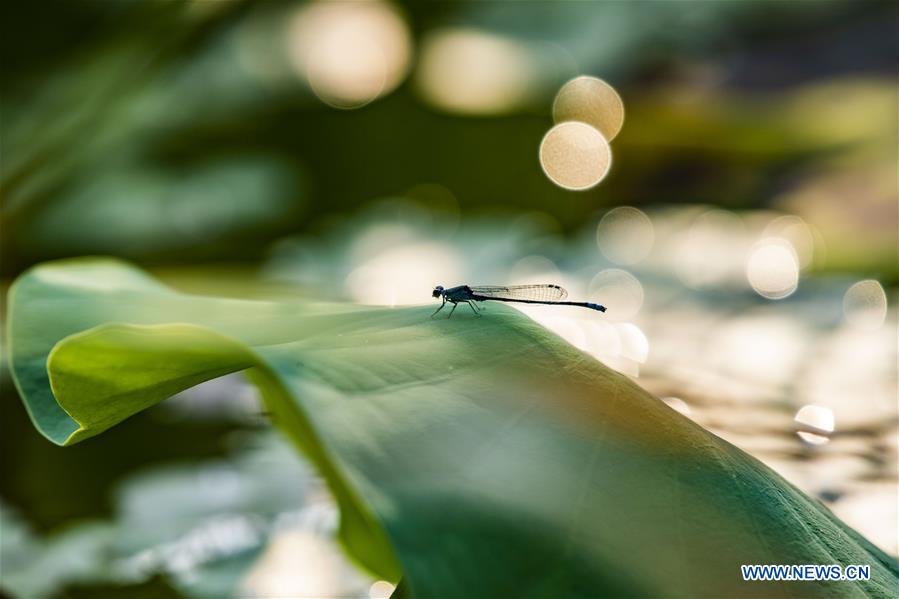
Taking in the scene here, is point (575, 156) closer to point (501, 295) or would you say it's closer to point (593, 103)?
point (593, 103)

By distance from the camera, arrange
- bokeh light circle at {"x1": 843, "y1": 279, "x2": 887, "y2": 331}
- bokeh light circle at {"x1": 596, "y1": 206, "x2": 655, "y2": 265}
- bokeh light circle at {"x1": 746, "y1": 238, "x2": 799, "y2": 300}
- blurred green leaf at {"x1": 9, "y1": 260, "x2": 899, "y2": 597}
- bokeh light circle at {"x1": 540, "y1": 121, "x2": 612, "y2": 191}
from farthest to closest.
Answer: bokeh light circle at {"x1": 540, "y1": 121, "x2": 612, "y2": 191}
bokeh light circle at {"x1": 596, "y1": 206, "x2": 655, "y2": 265}
bokeh light circle at {"x1": 746, "y1": 238, "x2": 799, "y2": 300}
bokeh light circle at {"x1": 843, "y1": 279, "x2": 887, "y2": 331}
blurred green leaf at {"x1": 9, "y1": 260, "x2": 899, "y2": 597}

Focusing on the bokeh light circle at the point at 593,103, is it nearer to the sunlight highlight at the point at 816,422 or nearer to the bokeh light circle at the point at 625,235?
the bokeh light circle at the point at 625,235

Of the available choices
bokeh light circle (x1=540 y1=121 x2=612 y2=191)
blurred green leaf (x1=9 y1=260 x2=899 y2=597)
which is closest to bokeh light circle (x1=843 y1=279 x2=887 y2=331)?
bokeh light circle (x1=540 y1=121 x2=612 y2=191)

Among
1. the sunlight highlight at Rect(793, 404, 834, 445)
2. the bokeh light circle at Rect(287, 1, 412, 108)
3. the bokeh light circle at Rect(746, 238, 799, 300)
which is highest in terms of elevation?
the bokeh light circle at Rect(287, 1, 412, 108)

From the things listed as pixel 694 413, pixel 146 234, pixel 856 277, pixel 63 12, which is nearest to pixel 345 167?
pixel 146 234

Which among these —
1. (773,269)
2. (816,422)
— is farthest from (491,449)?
(773,269)

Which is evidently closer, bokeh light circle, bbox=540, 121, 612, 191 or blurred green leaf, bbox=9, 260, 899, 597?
blurred green leaf, bbox=9, 260, 899, 597

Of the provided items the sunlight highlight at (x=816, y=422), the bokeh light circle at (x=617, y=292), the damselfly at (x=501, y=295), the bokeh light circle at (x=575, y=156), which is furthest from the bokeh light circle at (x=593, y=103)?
the sunlight highlight at (x=816, y=422)

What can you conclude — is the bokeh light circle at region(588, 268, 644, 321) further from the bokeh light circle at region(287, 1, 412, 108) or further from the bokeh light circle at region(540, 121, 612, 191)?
the bokeh light circle at region(287, 1, 412, 108)
